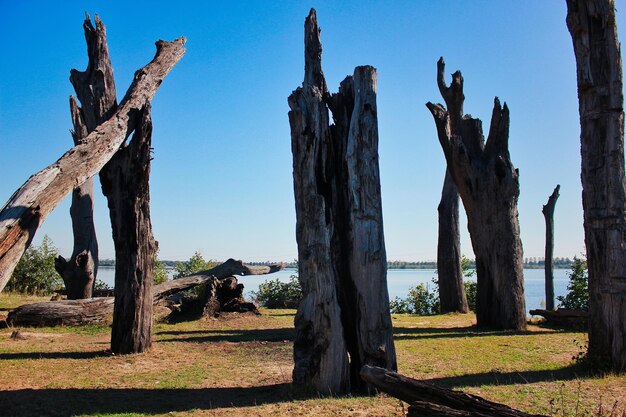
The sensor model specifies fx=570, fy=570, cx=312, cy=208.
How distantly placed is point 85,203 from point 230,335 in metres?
7.24

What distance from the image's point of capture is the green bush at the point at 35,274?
24.3 metres

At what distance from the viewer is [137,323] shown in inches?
436

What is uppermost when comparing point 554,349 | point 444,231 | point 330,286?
point 444,231

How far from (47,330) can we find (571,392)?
12.0 m

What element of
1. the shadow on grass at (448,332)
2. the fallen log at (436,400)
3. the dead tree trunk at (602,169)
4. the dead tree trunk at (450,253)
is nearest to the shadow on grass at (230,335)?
the shadow on grass at (448,332)

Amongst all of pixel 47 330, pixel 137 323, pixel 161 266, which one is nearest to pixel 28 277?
pixel 161 266

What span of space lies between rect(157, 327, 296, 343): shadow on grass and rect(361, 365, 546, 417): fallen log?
23.6ft

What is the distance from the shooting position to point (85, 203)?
709 inches

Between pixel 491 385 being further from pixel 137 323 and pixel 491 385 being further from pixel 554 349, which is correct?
pixel 137 323

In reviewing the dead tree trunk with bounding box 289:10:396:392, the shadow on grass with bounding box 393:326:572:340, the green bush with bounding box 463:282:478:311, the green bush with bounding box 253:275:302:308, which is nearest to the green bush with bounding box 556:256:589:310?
the green bush with bounding box 463:282:478:311

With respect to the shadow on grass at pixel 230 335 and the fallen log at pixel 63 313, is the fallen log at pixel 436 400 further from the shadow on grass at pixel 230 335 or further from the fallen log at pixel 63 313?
the fallen log at pixel 63 313

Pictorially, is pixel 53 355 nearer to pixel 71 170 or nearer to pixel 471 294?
pixel 71 170

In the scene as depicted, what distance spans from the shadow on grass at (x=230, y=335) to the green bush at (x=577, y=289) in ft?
34.5

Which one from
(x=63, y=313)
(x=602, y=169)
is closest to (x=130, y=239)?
(x=63, y=313)
